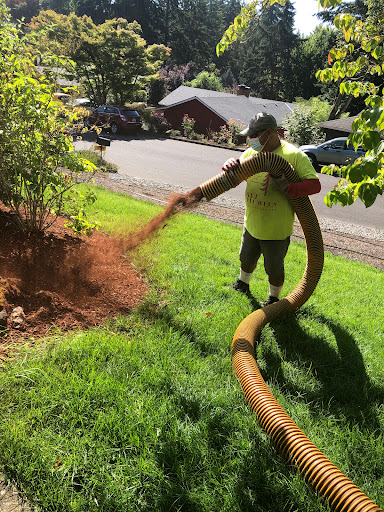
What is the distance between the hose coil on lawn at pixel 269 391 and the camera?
1.82m

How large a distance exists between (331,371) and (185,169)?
13809 mm

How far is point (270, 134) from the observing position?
340 centimetres

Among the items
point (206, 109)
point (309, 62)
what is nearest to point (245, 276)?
point (206, 109)

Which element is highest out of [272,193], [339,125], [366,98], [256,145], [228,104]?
[228,104]

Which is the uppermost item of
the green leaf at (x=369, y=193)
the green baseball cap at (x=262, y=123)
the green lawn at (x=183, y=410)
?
the green baseball cap at (x=262, y=123)

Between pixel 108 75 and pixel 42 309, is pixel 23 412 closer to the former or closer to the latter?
pixel 42 309

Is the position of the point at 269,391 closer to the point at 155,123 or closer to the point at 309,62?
the point at 155,123

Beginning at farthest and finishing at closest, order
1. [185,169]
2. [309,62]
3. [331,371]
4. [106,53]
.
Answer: [309,62]
[106,53]
[185,169]
[331,371]

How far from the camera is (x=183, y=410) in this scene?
2.37 m

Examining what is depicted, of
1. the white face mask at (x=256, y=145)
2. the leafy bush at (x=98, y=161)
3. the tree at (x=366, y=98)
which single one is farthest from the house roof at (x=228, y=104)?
the tree at (x=366, y=98)

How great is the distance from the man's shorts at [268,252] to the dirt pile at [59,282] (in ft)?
4.07

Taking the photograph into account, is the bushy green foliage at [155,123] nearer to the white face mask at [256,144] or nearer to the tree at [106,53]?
the tree at [106,53]

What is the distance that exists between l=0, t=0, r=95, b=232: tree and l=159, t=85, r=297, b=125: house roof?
90.4 ft

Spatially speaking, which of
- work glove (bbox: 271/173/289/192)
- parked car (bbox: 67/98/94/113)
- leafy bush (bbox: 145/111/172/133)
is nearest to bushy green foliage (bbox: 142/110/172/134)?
leafy bush (bbox: 145/111/172/133)
